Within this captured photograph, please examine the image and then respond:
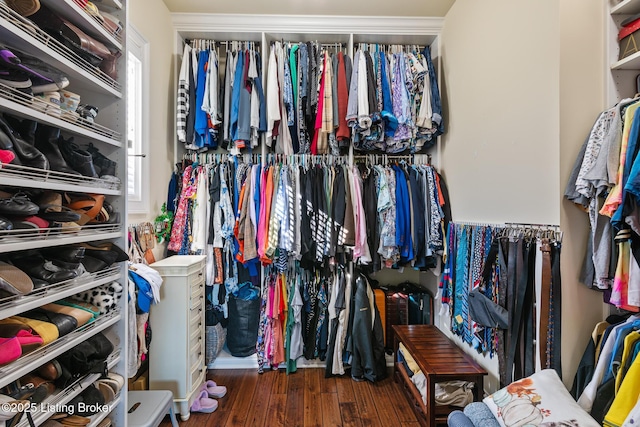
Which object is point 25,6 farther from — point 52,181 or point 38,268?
point 38,268

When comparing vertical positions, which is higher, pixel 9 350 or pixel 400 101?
pixel 400 101

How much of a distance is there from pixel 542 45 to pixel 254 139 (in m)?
1.87

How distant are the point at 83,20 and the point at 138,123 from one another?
1.00 m

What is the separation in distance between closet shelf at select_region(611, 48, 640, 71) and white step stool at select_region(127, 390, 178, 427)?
2730 mm

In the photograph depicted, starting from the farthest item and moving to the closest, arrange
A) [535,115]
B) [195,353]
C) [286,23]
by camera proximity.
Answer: [286,23], [195,353], [535,115]

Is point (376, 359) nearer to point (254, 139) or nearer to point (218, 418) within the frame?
point (218, 418)

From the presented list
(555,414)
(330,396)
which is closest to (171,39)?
(330,396)

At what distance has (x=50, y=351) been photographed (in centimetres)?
96

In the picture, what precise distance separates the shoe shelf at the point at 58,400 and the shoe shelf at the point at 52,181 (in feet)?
2.25

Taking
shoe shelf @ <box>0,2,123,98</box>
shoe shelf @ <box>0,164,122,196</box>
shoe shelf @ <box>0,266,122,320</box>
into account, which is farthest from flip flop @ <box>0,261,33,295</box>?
shoe shelf @ <box>0,2,123,98</box>

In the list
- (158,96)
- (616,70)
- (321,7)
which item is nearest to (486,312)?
(616,70)

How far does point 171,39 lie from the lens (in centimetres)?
244

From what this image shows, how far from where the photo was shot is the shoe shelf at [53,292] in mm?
837

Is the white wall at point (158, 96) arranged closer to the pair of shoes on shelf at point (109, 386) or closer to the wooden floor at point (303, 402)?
the pair of shoes on shelf at point (109, 386)
